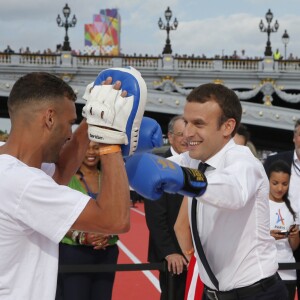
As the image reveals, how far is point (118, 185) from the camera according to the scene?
7.29 feet

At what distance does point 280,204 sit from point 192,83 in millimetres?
34014

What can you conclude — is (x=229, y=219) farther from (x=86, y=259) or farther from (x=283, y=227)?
(x=283, y=227)

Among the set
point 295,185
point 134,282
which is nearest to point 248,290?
point 295,185

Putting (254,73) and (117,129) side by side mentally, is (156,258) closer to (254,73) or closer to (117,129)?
(117,129)

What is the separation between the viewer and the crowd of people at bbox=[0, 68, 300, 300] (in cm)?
217

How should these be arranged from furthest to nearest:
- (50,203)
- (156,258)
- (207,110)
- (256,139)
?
(256,139) < (156,258) < (207,110) < (50,203)

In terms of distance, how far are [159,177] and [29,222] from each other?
0.52 meters

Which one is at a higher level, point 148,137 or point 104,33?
point 104,33

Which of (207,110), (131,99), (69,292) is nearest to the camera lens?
(131,99)

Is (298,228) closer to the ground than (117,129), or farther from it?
closer to the ground

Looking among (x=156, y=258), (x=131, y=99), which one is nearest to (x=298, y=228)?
(x=156, y=258)

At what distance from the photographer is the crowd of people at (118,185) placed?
217 centimetres

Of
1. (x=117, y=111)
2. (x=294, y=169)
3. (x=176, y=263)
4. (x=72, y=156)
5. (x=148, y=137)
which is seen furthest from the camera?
(x=294, y=169)

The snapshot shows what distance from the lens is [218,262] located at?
3.02m
